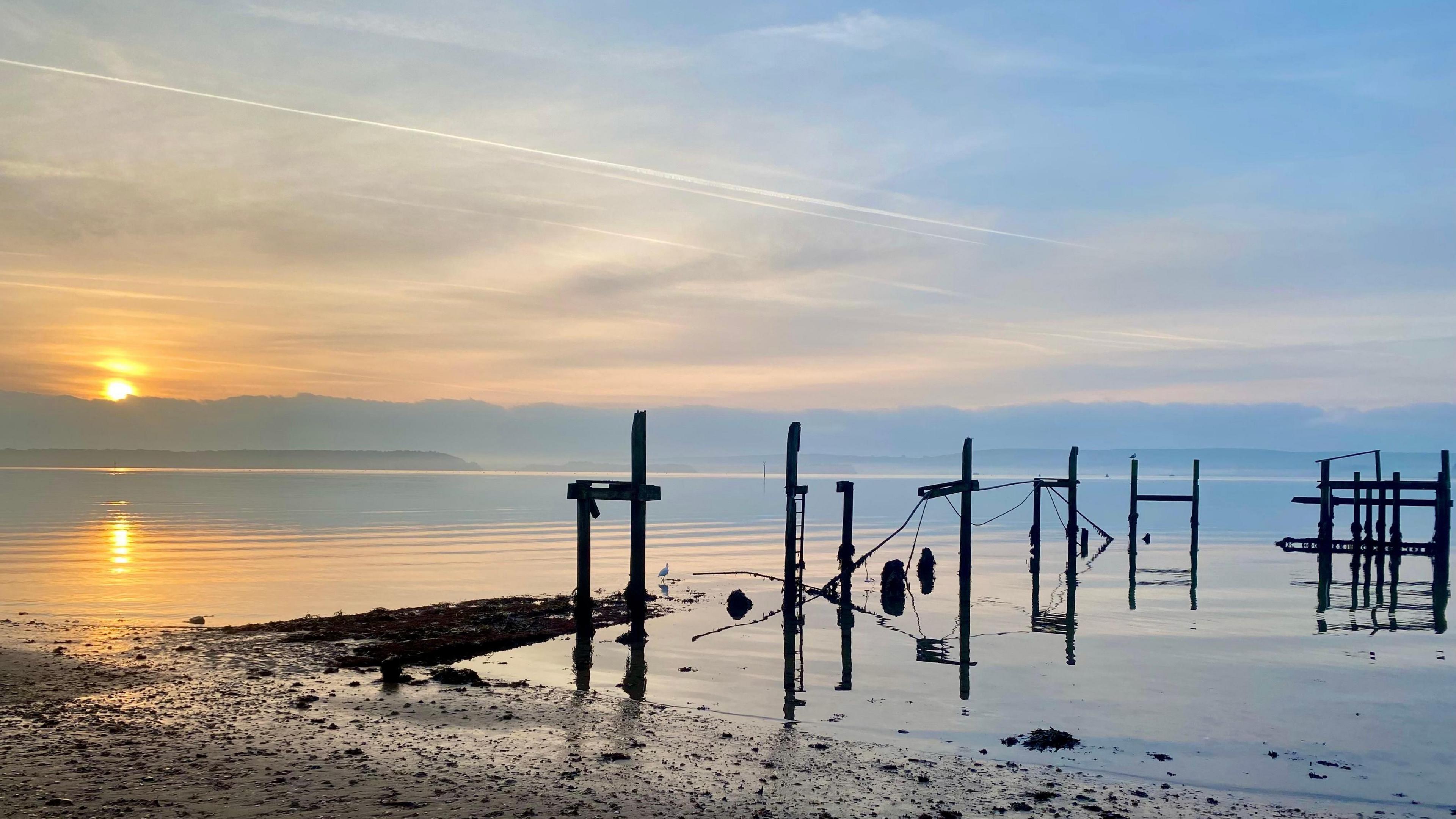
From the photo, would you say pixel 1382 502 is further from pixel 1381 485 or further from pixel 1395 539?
pixel 1381 485

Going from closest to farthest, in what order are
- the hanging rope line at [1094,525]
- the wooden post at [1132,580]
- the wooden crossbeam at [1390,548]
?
the wooden post at [1132,580] → the wooden crossbeam at [1390,548] → the hanging rope line at [1094,525]

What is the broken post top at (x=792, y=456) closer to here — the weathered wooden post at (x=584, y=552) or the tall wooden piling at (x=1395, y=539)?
the weathered wooden post at (x=584, y=552)

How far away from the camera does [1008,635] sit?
27.4m

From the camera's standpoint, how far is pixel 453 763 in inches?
513

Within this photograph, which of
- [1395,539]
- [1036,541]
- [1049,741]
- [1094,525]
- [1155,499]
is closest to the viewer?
[1049,741]

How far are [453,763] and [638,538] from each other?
12972 mm

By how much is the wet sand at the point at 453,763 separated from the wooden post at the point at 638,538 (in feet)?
21.2

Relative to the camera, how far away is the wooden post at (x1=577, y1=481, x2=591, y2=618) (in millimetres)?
24953

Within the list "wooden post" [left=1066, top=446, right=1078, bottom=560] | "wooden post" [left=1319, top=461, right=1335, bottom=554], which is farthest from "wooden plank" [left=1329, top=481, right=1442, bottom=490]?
"wooden post" [left=1066, top=446, right=1078, bottom=560]

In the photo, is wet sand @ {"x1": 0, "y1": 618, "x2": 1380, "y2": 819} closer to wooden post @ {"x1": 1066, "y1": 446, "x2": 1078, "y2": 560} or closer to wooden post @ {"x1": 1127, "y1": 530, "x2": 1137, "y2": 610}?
wooden post @ {"x1": 1127, "y1": 530, "x2": 1137, "y2": 610}

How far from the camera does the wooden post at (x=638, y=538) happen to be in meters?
24.8

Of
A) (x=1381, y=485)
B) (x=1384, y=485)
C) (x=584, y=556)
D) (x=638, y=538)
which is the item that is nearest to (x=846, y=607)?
(x=638, y=538)

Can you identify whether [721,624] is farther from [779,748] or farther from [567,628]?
[779,748]

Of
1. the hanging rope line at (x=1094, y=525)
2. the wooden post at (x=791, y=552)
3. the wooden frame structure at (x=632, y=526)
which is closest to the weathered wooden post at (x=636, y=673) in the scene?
the wooden frame structure at (x=632, y=526)
